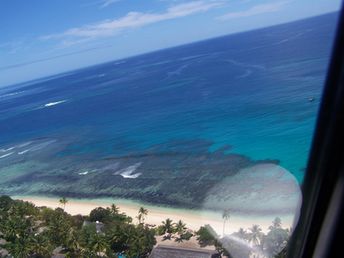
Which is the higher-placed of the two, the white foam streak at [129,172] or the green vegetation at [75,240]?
the green vegetation at [75,240]

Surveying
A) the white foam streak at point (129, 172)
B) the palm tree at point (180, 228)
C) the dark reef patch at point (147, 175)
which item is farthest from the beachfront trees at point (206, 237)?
the white foam streak at point (129, 172)

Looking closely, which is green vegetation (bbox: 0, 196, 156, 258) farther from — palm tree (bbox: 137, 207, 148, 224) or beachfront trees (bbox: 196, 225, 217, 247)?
beachfront trees (bbox: 196, 225, 217, 247)

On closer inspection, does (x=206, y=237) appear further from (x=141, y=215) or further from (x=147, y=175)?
(x=147, y=175)

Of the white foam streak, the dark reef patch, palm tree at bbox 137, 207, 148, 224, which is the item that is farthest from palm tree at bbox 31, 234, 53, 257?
the white foam streak

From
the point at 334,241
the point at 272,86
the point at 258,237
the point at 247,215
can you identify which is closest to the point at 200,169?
the point at 247,215

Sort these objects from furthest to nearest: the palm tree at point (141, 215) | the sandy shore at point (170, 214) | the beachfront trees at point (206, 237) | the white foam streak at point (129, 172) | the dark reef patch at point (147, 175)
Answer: the white foam streak at point (129, 172), the dark reef patch at point (147, 175), the palm tree at point (141, 215), the sandy shore at point (170, 214), the beachfront trees at point (206, 237)

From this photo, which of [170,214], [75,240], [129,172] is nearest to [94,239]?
[75,240]

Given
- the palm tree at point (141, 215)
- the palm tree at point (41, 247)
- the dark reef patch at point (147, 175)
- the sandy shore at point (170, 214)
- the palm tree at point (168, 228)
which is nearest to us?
the palm tree at point (41, 247)

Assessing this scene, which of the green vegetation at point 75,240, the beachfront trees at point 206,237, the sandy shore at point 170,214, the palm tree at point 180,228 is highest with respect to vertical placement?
the green vegetation at point 75,240

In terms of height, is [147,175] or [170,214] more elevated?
[147,175]

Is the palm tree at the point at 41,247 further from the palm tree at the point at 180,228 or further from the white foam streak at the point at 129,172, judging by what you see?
the white foam streak at the point at 129,172
